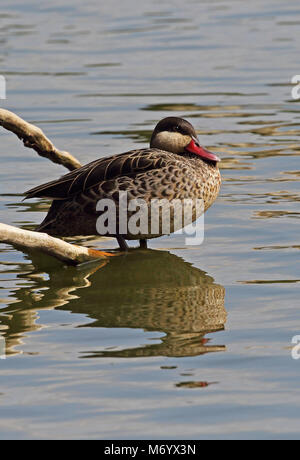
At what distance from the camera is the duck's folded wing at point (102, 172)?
806cm

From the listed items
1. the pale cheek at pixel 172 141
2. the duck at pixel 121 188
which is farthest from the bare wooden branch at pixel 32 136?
the pale cheek at pixel 172 141

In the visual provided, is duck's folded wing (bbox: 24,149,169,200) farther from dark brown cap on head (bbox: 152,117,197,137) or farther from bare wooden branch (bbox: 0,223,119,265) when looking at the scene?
bare wooden branch (bbox: 0,223,119,265)

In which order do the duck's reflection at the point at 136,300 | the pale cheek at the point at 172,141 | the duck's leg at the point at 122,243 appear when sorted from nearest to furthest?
the duck's reflection at the point at 136,300, the duck's leg at the point at 122,243, the pale cheek at the point at 172,141

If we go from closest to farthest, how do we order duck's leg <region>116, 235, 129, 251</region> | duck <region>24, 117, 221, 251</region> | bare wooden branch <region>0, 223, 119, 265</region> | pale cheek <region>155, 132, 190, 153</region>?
1. bare wooden branch <region>0, 223, 119, 265</region>
2. duck <region>24, 117, 221, 251</region>
3. duck's leg <region>116, 235, 129, 251</region>
4. pale cheek <region>155, 132, 190, 153</region>

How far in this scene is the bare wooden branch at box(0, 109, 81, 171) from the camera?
27.8ft

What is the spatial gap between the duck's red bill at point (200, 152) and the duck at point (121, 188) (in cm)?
7

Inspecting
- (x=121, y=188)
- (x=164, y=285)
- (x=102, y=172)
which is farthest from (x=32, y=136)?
(x=164, y=285)

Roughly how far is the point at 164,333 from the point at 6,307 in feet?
4.03

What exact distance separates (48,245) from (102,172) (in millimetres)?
948

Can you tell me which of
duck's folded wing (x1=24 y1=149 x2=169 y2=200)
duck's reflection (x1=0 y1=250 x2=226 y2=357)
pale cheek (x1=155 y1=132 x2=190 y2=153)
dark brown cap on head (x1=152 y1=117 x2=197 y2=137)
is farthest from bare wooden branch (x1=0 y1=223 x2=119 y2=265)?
dark brown cap on head (x1=152 y1=117 x2=197 y2=137)

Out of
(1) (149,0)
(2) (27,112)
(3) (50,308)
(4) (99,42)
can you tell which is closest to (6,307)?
(3) (50,308)

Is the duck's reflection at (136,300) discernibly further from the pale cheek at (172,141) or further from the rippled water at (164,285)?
the pale cheek at (172,141)

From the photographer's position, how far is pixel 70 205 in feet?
26.8

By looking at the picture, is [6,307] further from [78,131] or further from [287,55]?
[287,55]
